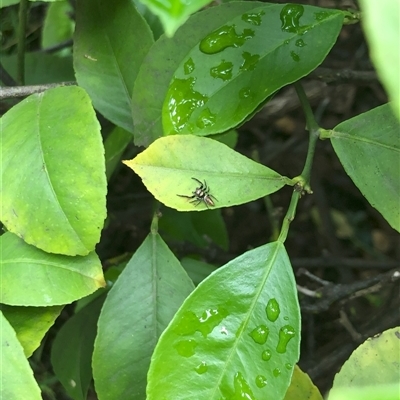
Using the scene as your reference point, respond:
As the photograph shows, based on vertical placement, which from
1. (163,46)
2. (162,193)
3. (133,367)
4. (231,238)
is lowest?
(231,238)

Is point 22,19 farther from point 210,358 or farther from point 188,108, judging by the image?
point 210,358

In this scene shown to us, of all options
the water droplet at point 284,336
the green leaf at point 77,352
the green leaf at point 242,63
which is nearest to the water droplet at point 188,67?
the green leaf at point 242,63

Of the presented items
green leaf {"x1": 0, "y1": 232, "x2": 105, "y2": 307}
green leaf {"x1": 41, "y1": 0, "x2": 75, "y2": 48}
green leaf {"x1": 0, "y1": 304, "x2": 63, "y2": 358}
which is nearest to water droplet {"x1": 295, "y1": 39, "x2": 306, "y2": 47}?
green leaf {"x1": 0, "y1": 232, "x2": 105, "y2": 307}

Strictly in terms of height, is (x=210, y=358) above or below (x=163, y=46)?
below

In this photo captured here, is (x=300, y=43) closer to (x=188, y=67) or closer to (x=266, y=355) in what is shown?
(x=188, y=67)

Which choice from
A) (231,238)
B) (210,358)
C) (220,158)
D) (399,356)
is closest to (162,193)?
(220,158)

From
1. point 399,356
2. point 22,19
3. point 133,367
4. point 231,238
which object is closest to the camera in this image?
point 399,356
